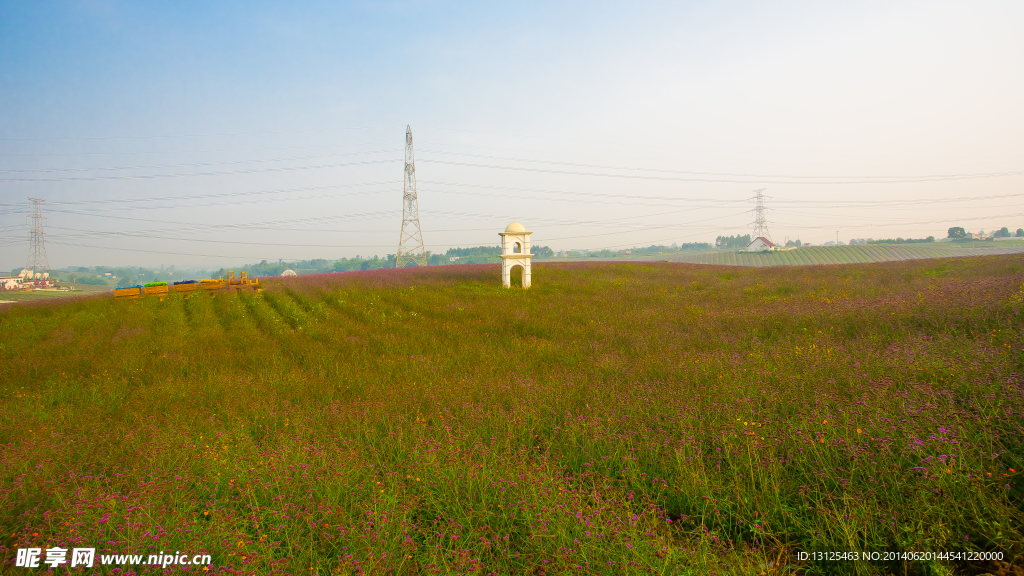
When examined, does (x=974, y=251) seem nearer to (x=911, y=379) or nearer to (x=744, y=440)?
(x=911, y=379)

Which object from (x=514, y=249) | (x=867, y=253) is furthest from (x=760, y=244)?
(x=514, y=249)

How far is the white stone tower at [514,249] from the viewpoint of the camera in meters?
19.2

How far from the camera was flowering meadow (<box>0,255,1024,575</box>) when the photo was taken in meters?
2.83

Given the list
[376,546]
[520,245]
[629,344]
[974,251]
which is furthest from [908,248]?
[376,546]

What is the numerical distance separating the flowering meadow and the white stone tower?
963 centimetres

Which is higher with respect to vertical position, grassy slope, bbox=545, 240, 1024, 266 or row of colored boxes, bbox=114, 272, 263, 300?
grassy slope, bbox=545, 240, 1024, 266

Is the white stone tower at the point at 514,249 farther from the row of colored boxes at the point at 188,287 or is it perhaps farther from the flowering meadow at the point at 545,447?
the row of colored boxes at the point at 188,287

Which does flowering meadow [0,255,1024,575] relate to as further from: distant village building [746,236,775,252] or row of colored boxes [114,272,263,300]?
distant village building [746,236,775,252]

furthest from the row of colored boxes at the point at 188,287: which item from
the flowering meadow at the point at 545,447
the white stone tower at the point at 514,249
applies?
the white stone tower at the point at 514,249

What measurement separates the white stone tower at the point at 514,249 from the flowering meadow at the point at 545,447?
9629 millimetres

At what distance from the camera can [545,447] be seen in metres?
4.72

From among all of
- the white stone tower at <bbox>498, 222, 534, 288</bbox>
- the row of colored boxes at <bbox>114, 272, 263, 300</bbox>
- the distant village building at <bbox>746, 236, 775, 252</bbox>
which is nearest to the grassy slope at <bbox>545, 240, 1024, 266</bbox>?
the distant village building at <bbox>746, 236, 775, 252</bbox>

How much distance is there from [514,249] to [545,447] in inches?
607

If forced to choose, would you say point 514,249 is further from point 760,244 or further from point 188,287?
point 760,244
